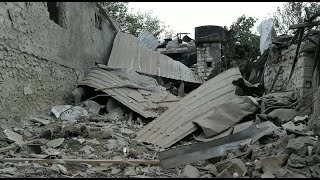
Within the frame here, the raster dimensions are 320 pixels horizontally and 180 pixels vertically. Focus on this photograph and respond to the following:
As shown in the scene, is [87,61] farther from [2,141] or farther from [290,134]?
[290,134]

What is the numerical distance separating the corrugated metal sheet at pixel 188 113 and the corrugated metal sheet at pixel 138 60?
4.42m

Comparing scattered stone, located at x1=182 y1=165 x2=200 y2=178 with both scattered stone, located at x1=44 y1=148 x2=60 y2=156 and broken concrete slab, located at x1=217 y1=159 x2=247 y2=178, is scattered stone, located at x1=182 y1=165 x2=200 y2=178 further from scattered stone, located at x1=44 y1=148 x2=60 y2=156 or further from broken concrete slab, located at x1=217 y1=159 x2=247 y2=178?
scattered stone, located at x1=44 y1=148 x2=60 y2=156

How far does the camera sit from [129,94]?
7.62 m

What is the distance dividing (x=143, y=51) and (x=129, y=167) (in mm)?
8017

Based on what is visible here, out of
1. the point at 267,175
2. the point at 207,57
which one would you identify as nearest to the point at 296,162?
the point at 267,175

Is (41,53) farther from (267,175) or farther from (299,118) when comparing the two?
(267,175)

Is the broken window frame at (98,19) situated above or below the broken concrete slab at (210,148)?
above

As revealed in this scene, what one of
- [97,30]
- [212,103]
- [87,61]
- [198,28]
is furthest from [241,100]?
[198,28]

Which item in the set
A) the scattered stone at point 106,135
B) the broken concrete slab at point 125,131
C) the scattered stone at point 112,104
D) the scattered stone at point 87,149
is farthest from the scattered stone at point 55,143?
the scattered stone at point 112,104

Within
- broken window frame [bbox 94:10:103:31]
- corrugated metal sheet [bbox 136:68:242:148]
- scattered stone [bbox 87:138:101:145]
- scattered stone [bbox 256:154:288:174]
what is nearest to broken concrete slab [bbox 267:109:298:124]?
corrugated metal sheet [bbox 136:68:242:148]

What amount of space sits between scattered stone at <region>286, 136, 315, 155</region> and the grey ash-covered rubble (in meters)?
0.01

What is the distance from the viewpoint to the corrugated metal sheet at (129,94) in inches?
284

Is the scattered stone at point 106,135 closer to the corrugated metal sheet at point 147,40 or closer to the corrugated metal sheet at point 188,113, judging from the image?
the corrugated metal sheet at point 188,113

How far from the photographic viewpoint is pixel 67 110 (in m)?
6.79
